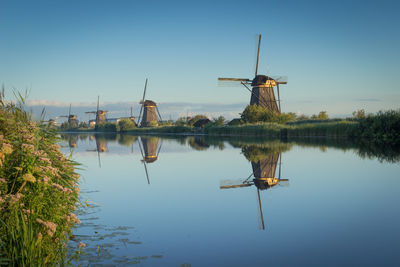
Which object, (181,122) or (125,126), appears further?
(125,126)

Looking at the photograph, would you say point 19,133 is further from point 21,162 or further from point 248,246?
point 248,246

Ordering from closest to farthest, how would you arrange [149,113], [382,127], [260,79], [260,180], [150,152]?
1. [260,180]
2. [150,152]
3. [382,127]
4. [260,79]
5. [149,113]

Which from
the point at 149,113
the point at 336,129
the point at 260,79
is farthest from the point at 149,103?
the point at 336,129

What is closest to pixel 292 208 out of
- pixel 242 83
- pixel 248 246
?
pixel 248 246

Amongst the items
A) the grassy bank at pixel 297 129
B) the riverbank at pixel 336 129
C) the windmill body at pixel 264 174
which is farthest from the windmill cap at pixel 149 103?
the windmill body at pixel 264 174

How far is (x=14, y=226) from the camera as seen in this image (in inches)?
109

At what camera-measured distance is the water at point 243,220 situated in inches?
124

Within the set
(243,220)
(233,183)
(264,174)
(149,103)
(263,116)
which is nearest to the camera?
(243,220)

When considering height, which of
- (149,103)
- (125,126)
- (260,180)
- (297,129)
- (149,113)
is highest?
(149,103)

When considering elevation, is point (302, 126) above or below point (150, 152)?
above

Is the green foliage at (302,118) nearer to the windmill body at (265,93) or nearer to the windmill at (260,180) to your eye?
the windmill body at (265,93)

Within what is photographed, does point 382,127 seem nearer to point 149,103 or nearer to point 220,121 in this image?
point 220,121

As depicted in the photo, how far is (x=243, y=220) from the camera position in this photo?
440 centimetres

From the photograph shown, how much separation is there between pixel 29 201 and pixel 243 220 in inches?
104
